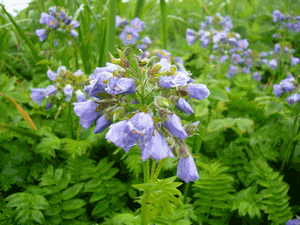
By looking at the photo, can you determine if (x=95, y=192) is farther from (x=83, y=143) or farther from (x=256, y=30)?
(x=256, y=30)

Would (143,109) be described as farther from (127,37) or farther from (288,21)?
(288,21)

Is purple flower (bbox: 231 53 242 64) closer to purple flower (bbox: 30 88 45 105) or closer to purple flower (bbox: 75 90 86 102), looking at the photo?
purple flower (bbox: 75 90 86 102)

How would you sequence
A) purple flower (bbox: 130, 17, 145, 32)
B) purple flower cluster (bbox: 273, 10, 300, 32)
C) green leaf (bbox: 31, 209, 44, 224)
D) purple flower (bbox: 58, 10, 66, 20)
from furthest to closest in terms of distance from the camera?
purple flower cluster (bbox: 273, 10, 300, 32), purple flower (bbox: 130, 17, 145, 32), purple flower (bbox: 58, 10, 66, 20), green leaf (bbox: 31, 209, 44, 224)

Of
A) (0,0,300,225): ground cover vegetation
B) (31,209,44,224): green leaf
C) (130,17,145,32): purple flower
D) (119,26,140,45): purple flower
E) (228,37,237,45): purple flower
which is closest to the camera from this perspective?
(0,0,300,225): ground cover vegetation

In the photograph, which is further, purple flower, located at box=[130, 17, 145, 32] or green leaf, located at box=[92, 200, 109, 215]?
purple flower, located at box=[130, 17, 145, 32]

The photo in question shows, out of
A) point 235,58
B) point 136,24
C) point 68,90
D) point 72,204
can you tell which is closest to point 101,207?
point 72,204

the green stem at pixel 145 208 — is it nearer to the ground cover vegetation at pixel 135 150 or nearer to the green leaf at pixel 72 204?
the ground cover vegetation at pixel 135 150

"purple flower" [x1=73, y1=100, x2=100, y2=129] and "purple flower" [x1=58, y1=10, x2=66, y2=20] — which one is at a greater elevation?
"purple flower" [x1=58, y1=10, x2=66, y2=20]

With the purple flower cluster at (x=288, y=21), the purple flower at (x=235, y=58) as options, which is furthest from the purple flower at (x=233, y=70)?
the purple flower cluster at (x=288, y=21)

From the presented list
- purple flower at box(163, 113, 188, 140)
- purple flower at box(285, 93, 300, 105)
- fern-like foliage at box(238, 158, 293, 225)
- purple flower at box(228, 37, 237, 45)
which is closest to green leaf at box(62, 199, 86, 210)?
purple flower at box(163, 113, 188, 140)
